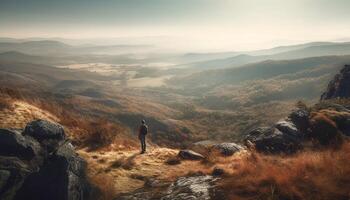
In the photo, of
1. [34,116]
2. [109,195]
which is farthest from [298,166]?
[34,116]

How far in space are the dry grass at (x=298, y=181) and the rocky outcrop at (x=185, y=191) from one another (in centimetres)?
60

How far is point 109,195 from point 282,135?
1185cm

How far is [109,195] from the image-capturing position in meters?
13.0

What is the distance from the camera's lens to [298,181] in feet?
35.3

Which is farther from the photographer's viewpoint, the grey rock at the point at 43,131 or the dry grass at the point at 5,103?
the dry grass at the point at 5,103

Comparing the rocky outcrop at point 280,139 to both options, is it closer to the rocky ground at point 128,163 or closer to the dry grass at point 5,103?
the rocky ground at point 128,163

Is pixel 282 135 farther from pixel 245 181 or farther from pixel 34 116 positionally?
pixel 34 116

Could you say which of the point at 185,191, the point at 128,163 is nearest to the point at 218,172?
the point at 185,191

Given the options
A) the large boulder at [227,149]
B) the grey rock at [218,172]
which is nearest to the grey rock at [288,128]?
the large boulder at [227,149]

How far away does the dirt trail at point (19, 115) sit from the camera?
69.6 feet

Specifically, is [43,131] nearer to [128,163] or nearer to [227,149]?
[128,163]

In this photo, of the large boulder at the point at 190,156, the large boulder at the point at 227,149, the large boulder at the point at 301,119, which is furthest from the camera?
the large boulder at the point at 301,119

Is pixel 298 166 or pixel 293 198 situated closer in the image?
pixel 293 198

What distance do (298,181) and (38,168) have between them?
997 centimetres
